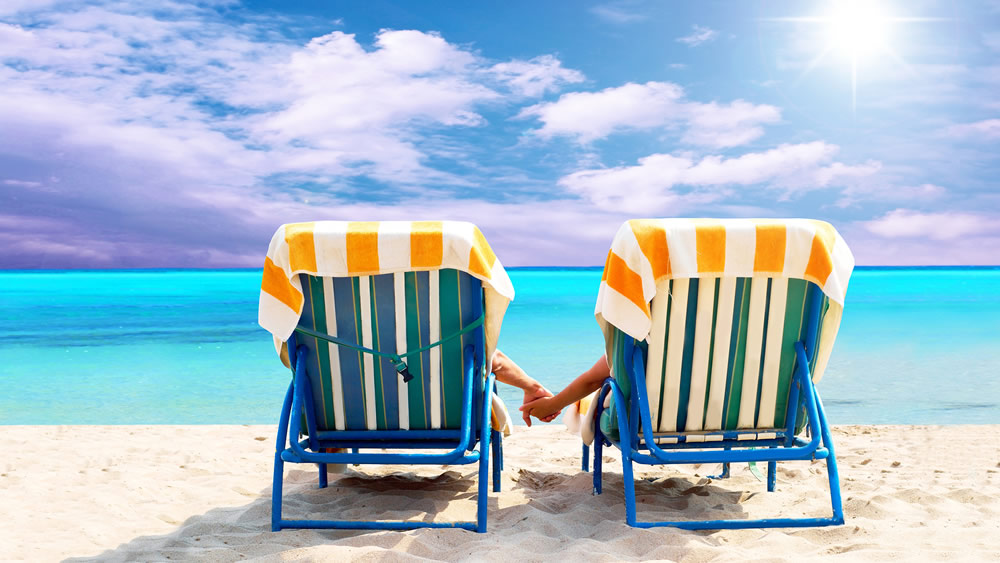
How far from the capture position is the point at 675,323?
2602mm

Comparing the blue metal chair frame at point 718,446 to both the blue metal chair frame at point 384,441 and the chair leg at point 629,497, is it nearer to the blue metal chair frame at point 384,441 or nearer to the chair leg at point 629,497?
the chair leg at point 629,497

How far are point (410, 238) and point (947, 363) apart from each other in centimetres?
1055

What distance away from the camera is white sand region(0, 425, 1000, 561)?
247 cm

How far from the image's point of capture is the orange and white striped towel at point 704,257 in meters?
2.48

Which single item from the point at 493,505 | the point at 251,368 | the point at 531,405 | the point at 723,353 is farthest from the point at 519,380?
the point at 251,368

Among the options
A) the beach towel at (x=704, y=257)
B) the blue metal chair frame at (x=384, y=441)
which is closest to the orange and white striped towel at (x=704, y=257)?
the beach towel at (x=704, y=257)

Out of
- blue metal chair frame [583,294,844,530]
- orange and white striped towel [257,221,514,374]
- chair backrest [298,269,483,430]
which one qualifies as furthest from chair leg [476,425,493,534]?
orange and white striped towel [257,221,514,374]

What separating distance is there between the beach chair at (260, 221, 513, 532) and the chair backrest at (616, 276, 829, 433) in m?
0.63

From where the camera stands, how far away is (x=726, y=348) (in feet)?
8.72

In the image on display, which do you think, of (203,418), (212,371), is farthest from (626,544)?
(212,371)

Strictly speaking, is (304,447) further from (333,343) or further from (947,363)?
(947,363)

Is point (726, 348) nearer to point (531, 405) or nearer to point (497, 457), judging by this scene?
point (531, 405)

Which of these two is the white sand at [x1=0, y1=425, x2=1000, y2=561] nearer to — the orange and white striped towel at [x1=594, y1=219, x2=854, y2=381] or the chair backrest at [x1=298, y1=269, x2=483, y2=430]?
the chair backrest at [x1=298, y1=269, x2=483, y2=430]

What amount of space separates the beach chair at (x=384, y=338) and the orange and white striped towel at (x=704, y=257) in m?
0.46
